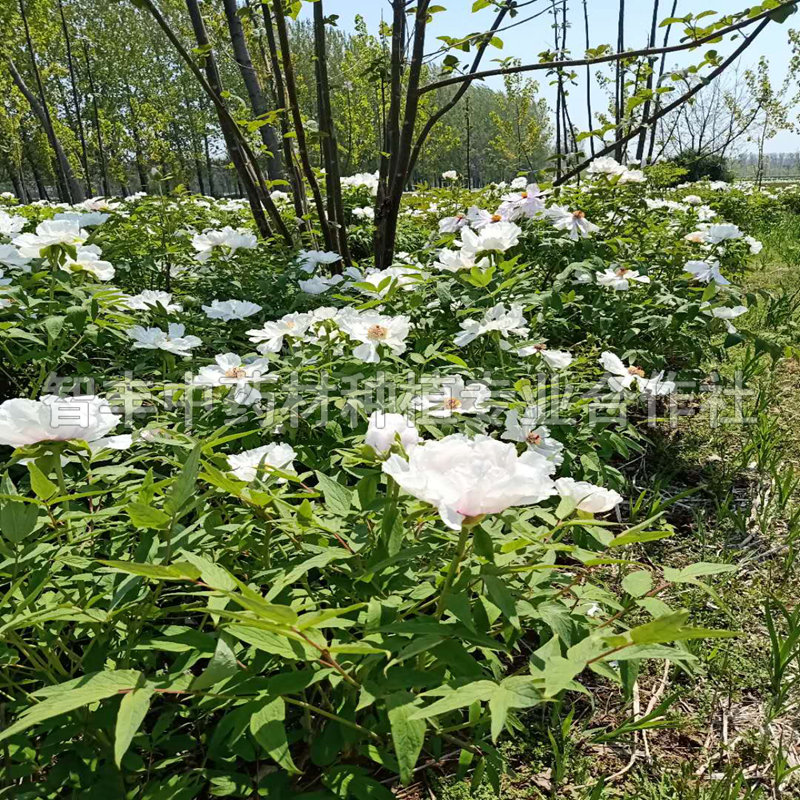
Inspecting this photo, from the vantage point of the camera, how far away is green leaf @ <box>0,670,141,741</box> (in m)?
0.68

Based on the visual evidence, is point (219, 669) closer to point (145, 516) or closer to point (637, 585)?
point (145, 516)

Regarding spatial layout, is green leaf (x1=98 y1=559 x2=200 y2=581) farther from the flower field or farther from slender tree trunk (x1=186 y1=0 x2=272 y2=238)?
slender tree trunk (x1=186 y1=0 x2=272 y2=238)

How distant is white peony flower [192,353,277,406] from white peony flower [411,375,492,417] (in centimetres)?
39

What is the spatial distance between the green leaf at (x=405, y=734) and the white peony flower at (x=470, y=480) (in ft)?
0.81

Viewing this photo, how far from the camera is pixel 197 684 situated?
30.5 inches

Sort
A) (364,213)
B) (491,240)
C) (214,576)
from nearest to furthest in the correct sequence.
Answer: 1. (214,576)
2. (491,240)
3. (364,213)

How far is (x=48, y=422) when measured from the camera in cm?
95

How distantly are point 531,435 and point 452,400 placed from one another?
21cm

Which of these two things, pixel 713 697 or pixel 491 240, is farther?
pixel 491 240

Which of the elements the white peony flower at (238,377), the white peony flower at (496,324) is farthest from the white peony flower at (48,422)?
the white peony flower at (496,324)

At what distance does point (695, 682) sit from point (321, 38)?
2765 millimetres

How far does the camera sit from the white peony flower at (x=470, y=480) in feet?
2.41

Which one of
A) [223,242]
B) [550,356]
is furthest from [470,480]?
[223,242]

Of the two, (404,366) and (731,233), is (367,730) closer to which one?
(404,366)
